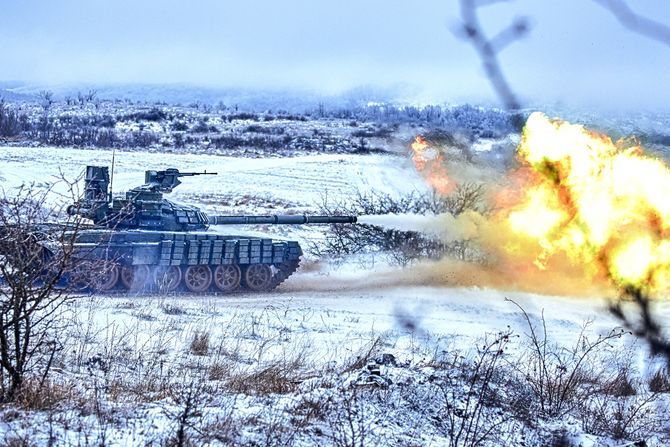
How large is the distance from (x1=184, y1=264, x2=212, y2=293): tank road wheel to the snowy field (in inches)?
34.8

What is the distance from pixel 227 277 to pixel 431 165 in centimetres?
634

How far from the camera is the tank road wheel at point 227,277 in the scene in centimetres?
2042

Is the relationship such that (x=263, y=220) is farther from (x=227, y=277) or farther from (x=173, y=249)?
(x=173, y=249)

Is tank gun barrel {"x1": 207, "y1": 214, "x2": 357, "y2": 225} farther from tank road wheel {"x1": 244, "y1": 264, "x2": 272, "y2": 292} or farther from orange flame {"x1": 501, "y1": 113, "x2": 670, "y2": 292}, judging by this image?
orange flame {"x1": 501, "y1": 113, "x2": 670, "y2": 292}

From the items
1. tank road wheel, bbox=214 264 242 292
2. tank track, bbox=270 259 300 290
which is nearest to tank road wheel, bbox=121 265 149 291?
tank road wheel, bbox=214 264 242 292

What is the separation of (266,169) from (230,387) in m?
35.4

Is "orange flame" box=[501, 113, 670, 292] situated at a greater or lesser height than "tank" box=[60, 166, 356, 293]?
greater

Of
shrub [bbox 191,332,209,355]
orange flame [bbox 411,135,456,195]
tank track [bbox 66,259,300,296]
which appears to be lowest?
tank track [bbox 66,259,300,296]

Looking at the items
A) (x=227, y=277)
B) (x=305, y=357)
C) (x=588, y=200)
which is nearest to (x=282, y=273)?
(x=227, y=277)

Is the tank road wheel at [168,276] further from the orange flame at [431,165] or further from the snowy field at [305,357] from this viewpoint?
the orange flame at [431,165]

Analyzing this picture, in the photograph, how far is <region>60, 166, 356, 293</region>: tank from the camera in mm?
19047

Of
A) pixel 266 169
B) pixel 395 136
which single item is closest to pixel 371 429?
pixel 395 136

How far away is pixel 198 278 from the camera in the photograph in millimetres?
20203

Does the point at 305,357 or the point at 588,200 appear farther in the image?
the point at 588,200
